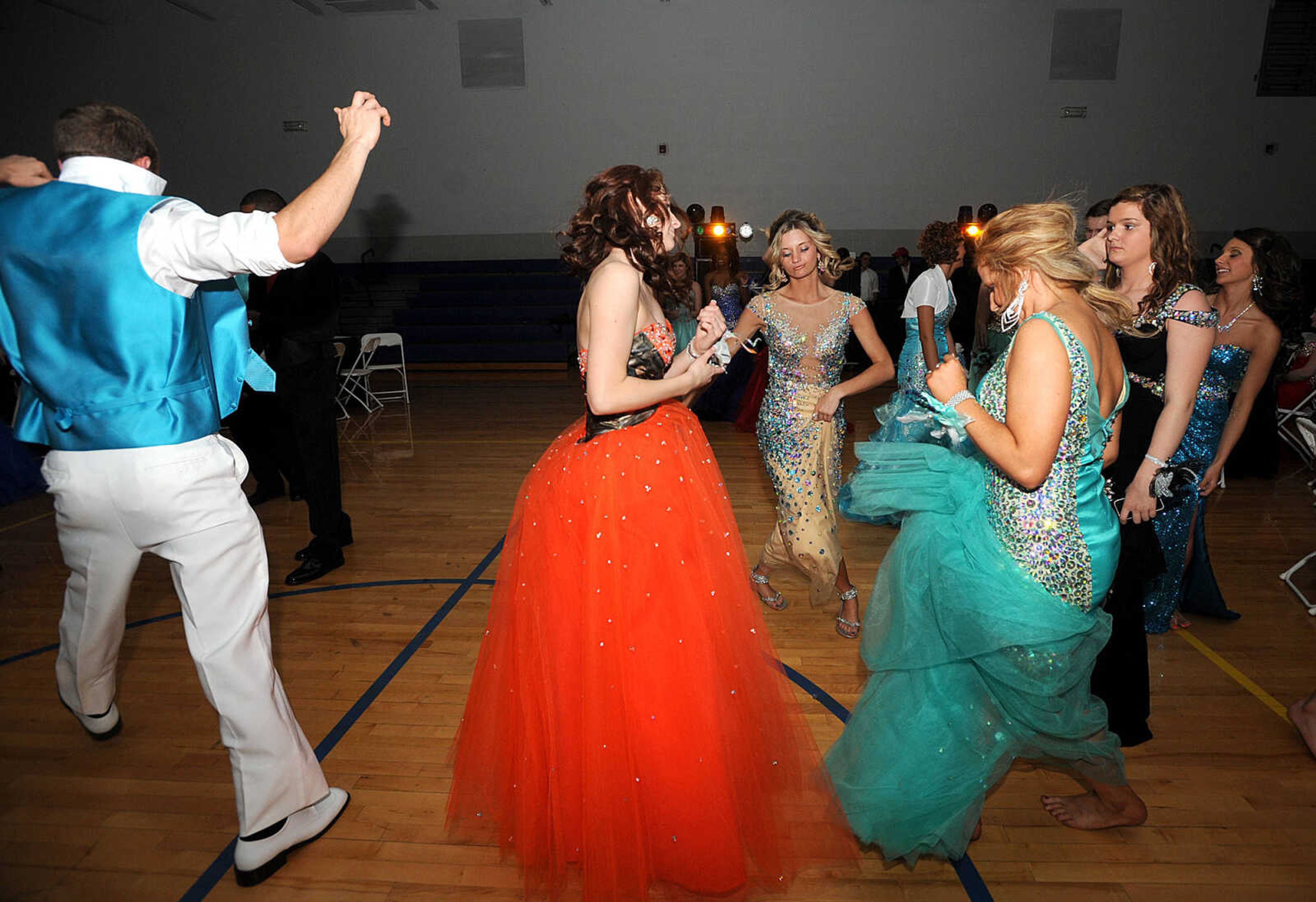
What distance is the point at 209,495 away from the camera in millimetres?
1745

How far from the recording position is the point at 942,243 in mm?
4266

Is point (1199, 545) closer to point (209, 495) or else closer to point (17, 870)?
point (209, 495)

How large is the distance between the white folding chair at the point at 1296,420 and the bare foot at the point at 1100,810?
15.4 ft

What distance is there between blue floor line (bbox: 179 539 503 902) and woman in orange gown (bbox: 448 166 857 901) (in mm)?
731

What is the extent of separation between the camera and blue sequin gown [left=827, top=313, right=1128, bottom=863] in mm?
1652

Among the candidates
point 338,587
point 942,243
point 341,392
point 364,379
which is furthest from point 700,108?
point 338,587

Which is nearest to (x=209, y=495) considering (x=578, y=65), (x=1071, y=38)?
(x=578, y=65)

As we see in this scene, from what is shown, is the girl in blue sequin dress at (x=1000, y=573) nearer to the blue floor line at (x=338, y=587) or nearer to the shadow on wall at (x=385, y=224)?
the blue floor line at (x=338, y=587)

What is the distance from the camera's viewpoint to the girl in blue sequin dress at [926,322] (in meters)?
4.13

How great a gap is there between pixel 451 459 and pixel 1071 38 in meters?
12.3

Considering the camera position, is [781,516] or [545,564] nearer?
[545,564]

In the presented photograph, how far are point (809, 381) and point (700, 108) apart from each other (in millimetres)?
11450

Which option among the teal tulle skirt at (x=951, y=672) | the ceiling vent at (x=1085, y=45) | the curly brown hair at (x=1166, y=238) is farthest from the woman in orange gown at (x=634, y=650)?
the ceiling vent at (x=1085, y=45)

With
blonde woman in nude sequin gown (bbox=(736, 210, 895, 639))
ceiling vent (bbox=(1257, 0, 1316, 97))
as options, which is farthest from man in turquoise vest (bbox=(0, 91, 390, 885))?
ceiling vent (bbox=(1257, 0, 1316, 97))
